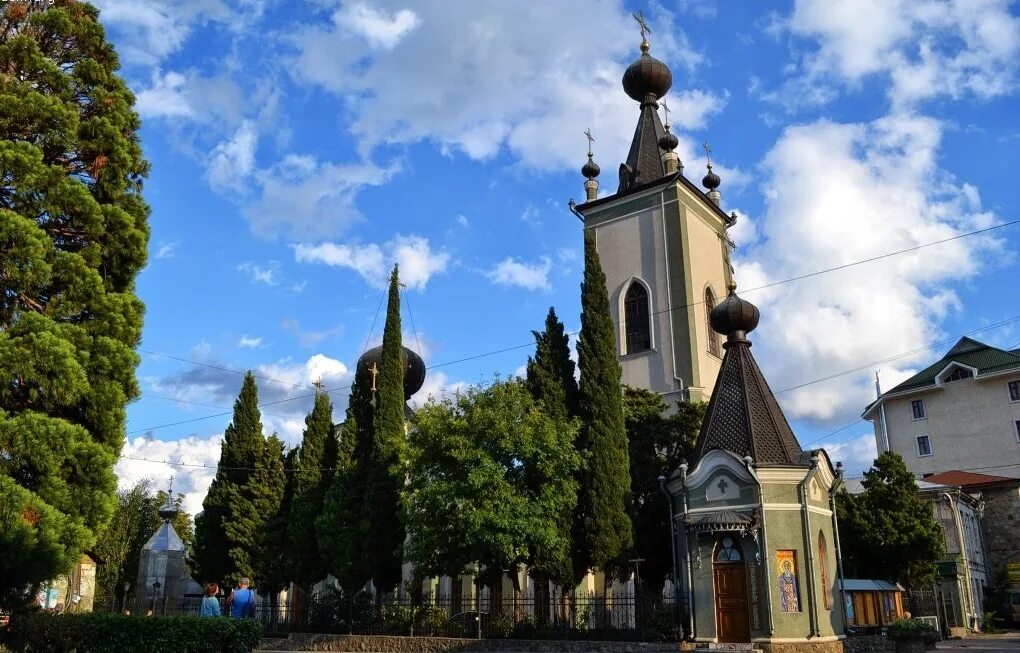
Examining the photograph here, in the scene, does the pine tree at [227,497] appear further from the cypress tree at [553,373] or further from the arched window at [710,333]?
the arched window at [710,333]

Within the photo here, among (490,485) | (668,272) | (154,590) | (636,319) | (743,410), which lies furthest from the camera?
(636,319)

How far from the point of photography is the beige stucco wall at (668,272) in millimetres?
31500

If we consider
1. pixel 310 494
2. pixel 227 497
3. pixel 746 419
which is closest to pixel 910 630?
pixel 746 419

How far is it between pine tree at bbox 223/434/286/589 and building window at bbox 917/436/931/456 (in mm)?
33962

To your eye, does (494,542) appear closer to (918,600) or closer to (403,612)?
(403,612)

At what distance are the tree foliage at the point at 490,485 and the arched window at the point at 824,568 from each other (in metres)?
5.88

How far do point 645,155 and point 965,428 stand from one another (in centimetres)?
2357

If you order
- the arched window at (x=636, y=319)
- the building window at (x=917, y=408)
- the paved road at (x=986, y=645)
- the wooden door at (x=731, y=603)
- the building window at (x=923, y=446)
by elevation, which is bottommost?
the paved road at (x=986, y=645)

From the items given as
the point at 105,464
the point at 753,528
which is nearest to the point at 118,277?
the point at 105,464

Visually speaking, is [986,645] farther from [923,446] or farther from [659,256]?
[923,446]

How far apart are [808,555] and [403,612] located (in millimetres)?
10476

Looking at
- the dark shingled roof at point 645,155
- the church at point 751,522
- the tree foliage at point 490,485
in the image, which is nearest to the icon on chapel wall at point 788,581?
the church at point 751,522

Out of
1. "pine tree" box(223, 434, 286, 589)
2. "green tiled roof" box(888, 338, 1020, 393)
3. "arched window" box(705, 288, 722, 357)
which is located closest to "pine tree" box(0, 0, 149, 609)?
"pine tree" box(223, 434, 286, 589)

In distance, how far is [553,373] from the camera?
2431cm
